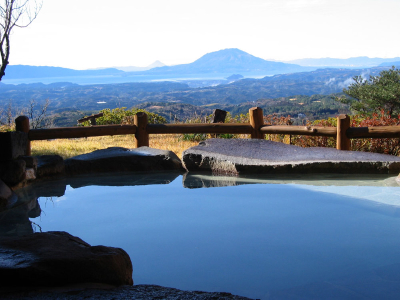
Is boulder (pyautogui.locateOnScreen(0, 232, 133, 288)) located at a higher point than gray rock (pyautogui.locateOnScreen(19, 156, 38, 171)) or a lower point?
lower

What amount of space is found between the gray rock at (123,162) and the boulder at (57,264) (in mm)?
3579

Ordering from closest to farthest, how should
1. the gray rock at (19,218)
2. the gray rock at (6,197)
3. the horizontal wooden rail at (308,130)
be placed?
the gray rock at (19,218) → the gray rock at (6,197) → the horizontal wooden rail at (308,130)

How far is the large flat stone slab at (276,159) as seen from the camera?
561 cm

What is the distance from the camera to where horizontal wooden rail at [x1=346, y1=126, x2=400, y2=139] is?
19.8ft

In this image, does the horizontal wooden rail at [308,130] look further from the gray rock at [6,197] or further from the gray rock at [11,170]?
the gray rock at [6,197]

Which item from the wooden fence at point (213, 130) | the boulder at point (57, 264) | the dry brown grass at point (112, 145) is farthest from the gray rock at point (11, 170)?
the boulder at point (57, 264)

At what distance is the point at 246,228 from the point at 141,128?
389cm

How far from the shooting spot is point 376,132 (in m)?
6.11

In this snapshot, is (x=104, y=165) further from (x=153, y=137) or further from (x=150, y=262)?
(x=153, y=137)

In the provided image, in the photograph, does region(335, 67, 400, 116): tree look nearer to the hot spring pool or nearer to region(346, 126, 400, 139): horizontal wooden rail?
region(346, 126, 400, 139): horizontal wooden rail

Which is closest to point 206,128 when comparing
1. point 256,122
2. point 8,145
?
point 256,122

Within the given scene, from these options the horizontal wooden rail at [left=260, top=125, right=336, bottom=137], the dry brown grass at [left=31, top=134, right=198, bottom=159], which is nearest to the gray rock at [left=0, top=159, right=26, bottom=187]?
the dry brown grass at [left=31, top=134, right=198, bottom=159]

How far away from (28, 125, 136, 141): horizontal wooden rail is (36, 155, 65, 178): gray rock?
0.76 meters

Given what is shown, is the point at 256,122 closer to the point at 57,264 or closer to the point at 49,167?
the point at 49,167
